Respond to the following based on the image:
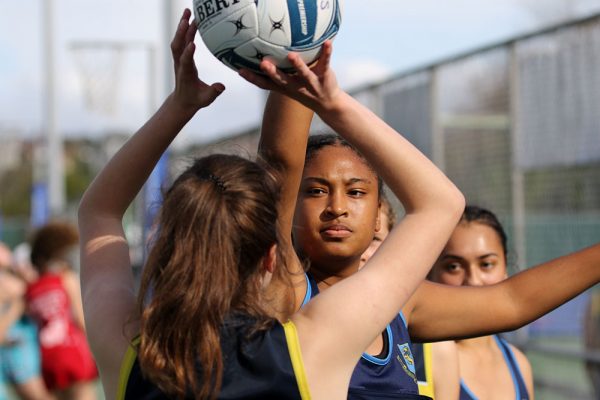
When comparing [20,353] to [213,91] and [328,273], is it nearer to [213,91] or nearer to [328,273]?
[328,273]

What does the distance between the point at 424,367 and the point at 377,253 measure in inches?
49.5

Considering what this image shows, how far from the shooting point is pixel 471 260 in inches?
160

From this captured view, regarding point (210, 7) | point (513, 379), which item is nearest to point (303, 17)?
point (210, 7)

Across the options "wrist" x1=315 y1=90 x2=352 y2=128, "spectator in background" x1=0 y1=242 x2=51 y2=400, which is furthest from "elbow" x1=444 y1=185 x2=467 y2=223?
"spectator in background" x1=0 y1=242 x2=51 y2=400

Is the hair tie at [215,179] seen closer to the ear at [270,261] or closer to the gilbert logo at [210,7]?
the ear at [270,261]

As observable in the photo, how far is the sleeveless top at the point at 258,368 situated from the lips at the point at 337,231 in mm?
650

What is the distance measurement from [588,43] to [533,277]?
13.3ft

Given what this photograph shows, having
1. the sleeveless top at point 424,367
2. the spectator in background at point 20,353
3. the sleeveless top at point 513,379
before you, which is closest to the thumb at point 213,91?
the sleeveless top at point 424,367

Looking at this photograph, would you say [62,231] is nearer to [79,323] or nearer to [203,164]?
[79,323]

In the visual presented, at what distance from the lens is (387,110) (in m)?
8.30

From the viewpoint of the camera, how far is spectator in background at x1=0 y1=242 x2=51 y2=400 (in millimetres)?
9344

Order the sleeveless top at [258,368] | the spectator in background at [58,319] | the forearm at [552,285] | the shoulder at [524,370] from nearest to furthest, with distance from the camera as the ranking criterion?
the sleeveless top at [258,368], the forearm at [552,285], the shoulder at [524,370], the spectator in background at [58,319]

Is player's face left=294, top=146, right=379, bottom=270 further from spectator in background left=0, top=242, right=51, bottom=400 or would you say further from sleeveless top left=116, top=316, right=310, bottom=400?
spectator in background left=0, top=242, right=51, bottom=400

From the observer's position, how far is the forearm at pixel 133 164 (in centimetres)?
243
